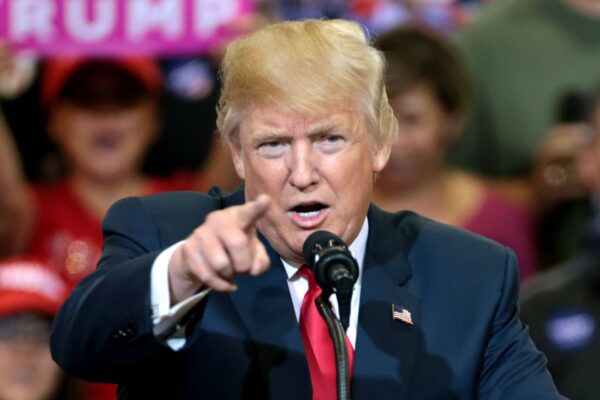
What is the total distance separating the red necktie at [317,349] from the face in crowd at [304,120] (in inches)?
3.2

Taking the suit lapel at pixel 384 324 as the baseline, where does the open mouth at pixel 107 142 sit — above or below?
below

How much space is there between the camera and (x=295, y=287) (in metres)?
2.22

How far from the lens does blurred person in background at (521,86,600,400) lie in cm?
345

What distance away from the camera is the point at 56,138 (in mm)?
4051

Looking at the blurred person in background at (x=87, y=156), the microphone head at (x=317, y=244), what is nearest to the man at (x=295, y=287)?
the microphone head at (x=317, y=244)

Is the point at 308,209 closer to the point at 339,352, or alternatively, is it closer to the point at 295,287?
the point at 295,287

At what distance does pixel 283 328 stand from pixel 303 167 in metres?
0.26

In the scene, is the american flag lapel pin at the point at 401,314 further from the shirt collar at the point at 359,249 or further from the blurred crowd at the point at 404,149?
the blurred crowd at the point at 404,149

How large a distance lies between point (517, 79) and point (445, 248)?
2.01m

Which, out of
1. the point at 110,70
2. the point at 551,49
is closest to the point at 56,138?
the point at 110,70

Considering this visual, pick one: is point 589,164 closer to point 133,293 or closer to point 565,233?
point 565,233

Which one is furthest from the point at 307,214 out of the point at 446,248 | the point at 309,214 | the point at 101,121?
the point at 101,121

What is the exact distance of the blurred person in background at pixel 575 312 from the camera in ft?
11.3

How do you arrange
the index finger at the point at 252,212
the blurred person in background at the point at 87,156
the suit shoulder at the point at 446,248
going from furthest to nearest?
the blurred person in background at the point at 87,156 < the suit shoulder at the point at 446,248 < the index finger at the point at 252,212
